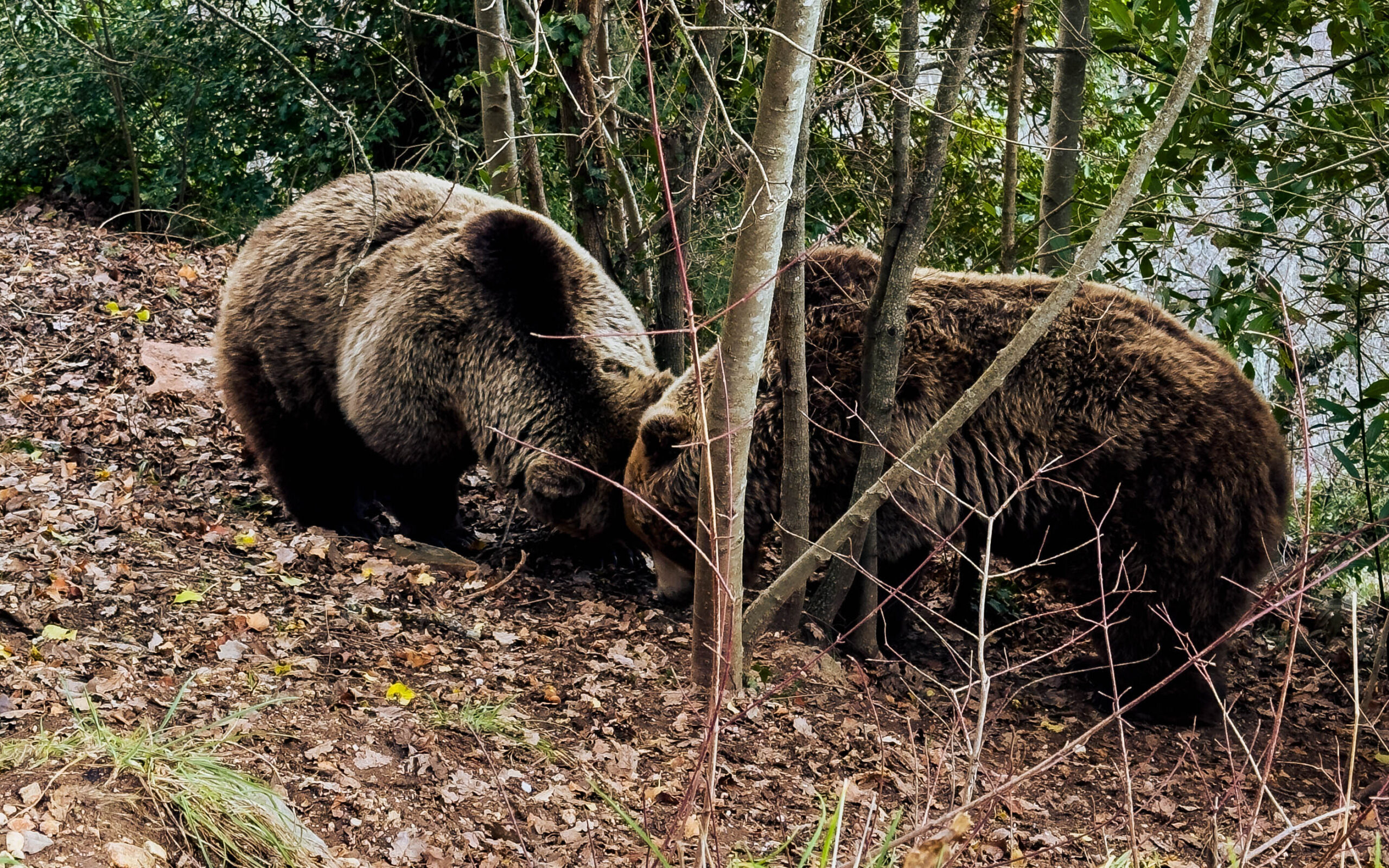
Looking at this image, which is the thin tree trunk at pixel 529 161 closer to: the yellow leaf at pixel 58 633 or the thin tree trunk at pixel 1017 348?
the thin tree trunk at pixel 1017 348

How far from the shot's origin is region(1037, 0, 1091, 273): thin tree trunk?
6.25 metres

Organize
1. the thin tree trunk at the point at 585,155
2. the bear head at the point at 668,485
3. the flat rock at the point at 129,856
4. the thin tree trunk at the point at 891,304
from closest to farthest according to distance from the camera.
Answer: the flat rock at the point at 129,856
the thin tree trunk at the point at 891,304
the bear head at the point at 668,485
the thin tree trunk at the point at 585,155

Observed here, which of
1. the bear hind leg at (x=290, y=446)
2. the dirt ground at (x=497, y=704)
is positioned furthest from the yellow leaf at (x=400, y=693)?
the bear hind leg at (x=290, y=446)

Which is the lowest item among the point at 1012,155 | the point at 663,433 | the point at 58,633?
the point at 58,633

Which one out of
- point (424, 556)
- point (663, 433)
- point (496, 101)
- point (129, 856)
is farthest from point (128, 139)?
point (129, 856)

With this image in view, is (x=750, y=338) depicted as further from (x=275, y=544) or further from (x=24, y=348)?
(x=24, y=348)

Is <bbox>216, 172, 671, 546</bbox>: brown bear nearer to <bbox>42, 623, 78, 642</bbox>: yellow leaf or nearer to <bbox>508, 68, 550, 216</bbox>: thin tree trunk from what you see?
<bbox>508, 68, 550, 216</bbox>: thin tree trunk

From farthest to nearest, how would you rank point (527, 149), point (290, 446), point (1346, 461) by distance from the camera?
point (527, 149) → point (290, 446) → point (1346, 461)

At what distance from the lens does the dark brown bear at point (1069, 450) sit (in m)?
5.02

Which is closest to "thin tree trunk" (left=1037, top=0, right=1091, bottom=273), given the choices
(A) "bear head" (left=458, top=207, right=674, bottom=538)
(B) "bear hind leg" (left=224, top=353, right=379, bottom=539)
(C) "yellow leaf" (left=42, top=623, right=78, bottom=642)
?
(A) "bear head" (left=458, top=207, right=674, bottom=538)

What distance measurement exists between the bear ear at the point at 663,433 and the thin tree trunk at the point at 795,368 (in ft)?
1.71

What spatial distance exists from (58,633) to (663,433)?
101 inches

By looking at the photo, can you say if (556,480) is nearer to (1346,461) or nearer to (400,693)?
(400,693)

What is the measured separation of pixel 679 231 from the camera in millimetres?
6254
